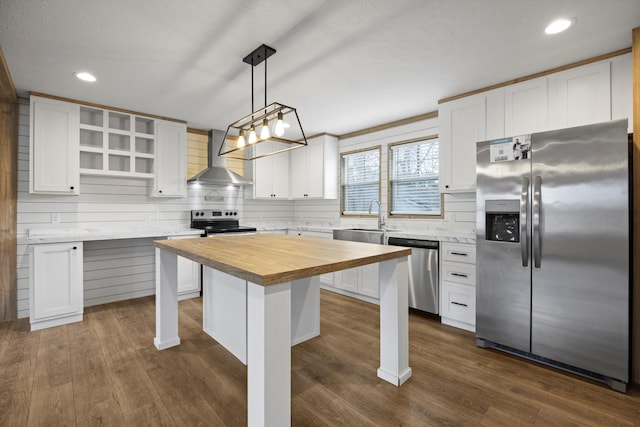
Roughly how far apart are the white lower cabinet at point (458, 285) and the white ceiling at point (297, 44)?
1677 mm

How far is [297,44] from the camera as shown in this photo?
7.75ft

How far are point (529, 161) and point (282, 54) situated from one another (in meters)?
2.14

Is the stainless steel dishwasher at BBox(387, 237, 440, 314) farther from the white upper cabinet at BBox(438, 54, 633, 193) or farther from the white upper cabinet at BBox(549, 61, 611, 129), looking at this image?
the white upper cabinet at BBox(549, 61, 611, 129)

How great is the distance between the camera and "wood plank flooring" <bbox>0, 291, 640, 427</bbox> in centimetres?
180

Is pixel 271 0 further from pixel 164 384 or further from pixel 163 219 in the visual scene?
pixel 163 219

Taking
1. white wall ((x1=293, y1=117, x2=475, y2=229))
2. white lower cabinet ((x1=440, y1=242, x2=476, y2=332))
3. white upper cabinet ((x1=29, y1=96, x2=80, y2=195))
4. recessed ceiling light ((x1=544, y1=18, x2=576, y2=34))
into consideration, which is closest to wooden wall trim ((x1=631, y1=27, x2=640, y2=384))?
recessed ceiling light ((x1=544, y1=18, x2=576, y2=34))

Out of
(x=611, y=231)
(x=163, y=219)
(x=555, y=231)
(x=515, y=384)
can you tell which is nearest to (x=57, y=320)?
(x=163, y=219)

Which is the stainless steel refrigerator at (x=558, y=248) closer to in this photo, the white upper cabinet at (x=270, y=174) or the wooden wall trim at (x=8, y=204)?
the white upper cabinet at (x=270, y=174)

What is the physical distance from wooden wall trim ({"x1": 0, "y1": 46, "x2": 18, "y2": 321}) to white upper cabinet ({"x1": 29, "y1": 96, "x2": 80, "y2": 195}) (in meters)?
0.29

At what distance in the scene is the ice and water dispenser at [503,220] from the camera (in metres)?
2.54

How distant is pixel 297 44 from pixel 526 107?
217 cm

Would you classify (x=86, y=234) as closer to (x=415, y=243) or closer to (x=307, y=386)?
(x=307, y=386)

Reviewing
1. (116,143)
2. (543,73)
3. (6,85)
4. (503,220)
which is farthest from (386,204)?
(6,85)

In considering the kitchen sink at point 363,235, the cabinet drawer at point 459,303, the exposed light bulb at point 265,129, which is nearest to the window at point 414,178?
the kitchen sink at point 363,235
